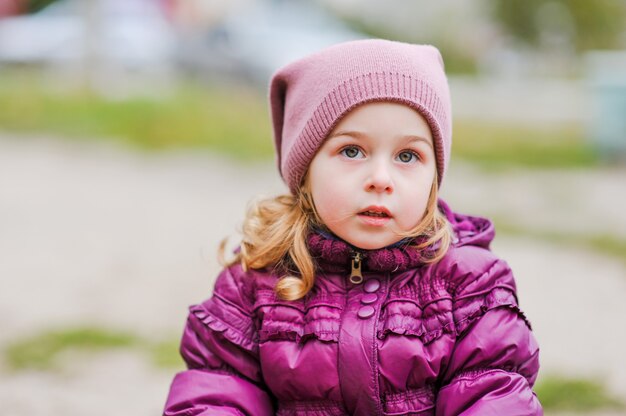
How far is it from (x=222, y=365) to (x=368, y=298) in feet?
1.31

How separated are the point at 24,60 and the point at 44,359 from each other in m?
13.6

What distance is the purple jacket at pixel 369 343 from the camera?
218 centimetres

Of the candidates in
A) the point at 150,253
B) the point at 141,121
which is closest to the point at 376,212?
the point at 150,253

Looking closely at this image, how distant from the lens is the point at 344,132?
2.26 meters

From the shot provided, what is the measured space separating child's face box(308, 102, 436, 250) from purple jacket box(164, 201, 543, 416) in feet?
0.22

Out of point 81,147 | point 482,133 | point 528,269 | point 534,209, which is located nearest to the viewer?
point 528,269

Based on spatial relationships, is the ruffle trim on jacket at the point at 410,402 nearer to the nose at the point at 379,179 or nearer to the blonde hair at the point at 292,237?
the blonde hair at the point at 292,237

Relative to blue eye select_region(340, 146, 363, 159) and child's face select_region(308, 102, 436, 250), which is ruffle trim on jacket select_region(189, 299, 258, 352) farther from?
blue eye select_region(340, 146, 363, 159)

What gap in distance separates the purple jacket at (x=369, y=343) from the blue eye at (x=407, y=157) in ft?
0.70

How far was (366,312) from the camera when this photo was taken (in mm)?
2236

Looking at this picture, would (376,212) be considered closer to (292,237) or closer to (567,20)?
(292,237)

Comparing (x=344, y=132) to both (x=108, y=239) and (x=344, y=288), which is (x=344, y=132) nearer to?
(x=344, y=288)

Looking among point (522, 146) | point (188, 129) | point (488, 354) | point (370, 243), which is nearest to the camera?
point (488, 354)

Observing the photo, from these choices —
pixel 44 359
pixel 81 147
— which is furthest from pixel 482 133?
pixel 44 359
